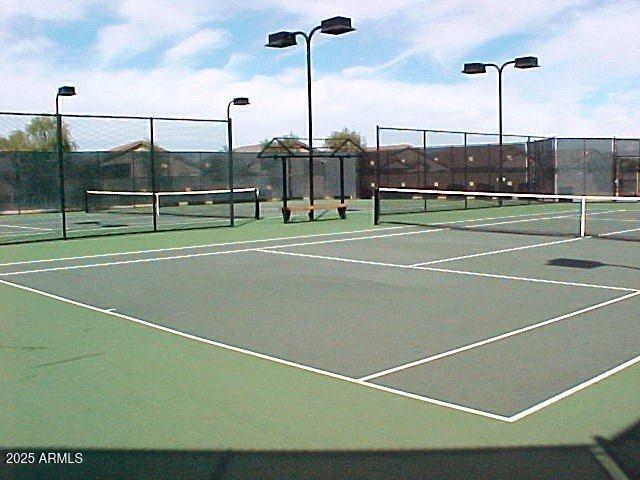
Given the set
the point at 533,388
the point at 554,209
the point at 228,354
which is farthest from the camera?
the point at 554,209

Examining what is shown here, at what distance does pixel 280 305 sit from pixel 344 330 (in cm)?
145

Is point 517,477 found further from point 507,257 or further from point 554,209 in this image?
point 554,209

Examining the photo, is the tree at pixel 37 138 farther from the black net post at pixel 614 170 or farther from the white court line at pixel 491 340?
the black net post at pixel 614 170

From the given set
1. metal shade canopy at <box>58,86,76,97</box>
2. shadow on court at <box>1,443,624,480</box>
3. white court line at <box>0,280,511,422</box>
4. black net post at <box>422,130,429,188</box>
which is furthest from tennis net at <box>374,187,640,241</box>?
shadow on court at <box>1,443,624,480</box>

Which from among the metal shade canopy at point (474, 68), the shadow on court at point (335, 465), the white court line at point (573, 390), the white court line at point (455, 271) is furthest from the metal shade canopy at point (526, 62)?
the shadow on court at point (335, 465)

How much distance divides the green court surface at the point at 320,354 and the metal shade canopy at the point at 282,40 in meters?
9.48

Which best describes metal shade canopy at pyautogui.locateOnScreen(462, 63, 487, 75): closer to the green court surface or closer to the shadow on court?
the green court surface

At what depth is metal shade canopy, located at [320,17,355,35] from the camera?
1892 cm

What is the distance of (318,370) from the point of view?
5617 mm

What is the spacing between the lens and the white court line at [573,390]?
456cm

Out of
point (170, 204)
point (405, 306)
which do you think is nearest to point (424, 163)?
point (170, 204)

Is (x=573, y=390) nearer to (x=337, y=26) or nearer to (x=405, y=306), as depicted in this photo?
(x=405, y=306)

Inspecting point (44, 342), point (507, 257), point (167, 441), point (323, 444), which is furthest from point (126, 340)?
point (507, 257)

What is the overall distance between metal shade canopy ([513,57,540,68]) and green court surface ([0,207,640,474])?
1586cm
